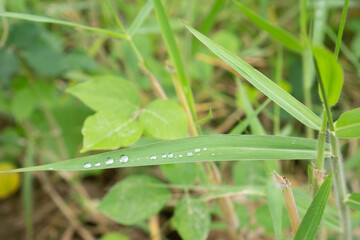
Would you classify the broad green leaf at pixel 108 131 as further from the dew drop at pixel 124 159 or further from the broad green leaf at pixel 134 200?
the broad green leaf at pixel 134 200

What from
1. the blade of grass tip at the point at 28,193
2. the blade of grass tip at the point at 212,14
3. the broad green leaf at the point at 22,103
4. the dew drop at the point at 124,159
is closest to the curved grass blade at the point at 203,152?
the dew drop at the point at 124,159

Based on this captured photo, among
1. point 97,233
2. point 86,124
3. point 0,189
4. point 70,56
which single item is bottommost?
point 97,233

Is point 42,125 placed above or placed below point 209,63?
below

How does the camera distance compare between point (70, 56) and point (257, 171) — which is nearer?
point (257, 171)

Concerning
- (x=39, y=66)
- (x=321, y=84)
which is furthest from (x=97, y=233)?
(x=321, y=84)

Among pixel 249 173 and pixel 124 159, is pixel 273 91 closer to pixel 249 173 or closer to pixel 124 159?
pixel 124 159

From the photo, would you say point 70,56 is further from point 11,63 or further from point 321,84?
point 321,84

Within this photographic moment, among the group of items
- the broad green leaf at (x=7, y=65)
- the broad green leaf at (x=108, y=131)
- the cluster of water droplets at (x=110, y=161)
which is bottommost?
the cluster of water droplets at (x=110, y=161)
